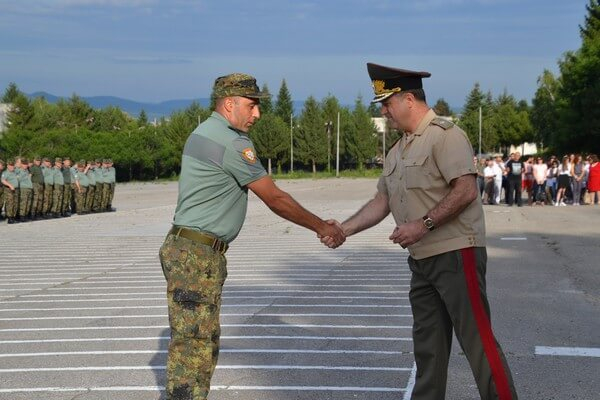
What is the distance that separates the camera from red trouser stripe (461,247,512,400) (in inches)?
203

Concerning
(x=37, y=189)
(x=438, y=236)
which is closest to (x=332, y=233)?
(x=438, y=236)

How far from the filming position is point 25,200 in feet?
91.3

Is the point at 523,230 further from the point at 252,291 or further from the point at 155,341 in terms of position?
the point at 155,341

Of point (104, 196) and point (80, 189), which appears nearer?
point (80, 189)

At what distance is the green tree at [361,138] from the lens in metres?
96.6

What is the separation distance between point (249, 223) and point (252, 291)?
1373 centimetres

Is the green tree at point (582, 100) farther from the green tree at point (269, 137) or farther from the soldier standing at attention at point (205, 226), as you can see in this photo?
the soldier standing at attention at point (205, 226)

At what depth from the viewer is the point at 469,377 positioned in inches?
278

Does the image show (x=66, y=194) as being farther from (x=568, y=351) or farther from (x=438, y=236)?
(x=438, y=236)

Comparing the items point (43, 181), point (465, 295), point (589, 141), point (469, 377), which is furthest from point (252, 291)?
point (589, 141)

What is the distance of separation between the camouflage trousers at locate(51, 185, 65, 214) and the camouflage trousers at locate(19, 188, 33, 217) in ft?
5.36

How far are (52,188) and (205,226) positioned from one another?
25.2 metres

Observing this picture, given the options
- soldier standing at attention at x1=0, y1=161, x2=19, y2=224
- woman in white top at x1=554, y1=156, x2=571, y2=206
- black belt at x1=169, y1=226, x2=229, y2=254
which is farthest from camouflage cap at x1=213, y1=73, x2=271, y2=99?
woman in white top at x1=554, y1=156, x2=571, y2=206

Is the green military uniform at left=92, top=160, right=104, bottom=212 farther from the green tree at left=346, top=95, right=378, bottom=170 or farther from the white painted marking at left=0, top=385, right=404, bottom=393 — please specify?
the green tree at left=346, top=95, right=378, bottom=170
